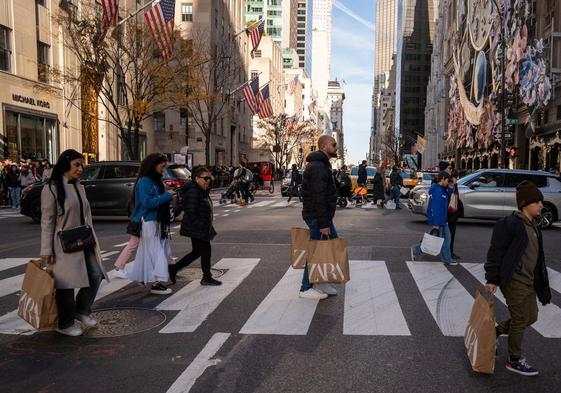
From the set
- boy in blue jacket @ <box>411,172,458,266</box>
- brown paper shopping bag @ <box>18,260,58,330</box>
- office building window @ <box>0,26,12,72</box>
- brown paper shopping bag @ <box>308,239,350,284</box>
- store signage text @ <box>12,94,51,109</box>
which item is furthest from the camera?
store signage text @ <box>12,94,51,109</box>

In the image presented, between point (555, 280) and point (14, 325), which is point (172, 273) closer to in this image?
point (14, 325)

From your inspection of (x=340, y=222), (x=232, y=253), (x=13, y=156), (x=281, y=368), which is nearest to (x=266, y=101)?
(x=13, y=156)

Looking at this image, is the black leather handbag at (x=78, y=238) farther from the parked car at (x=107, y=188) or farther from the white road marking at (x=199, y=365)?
the parked car at (x=107, y=188)

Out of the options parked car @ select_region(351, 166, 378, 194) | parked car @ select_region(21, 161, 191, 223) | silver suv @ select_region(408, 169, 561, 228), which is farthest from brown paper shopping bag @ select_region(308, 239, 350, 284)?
parked car @ select_region(351, 166, 378, 194)

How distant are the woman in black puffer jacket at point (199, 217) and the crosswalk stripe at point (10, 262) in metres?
3.13

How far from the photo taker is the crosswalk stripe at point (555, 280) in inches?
275

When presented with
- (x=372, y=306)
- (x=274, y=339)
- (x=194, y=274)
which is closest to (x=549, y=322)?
(x=372, y=306)

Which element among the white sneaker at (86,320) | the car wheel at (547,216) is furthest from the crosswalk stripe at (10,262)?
the car wheel at (547,216)

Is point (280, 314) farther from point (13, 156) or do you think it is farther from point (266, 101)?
point (266, 101)

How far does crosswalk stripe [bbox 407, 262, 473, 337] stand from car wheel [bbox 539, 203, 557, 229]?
285 inches

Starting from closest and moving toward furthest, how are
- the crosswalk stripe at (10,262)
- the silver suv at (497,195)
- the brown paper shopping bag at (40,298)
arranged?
1. the brown paper shopping bag at (40,298)
2. the crosswalk stripe at (10,262)
3. the silver suv at (497,195)

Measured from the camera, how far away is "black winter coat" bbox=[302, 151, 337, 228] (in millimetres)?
5910

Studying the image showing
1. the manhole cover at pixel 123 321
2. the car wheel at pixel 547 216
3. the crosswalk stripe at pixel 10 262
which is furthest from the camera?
the car wheel at pixel 547 216

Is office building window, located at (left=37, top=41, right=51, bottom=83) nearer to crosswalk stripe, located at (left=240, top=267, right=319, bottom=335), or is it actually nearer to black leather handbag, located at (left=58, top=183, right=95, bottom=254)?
crosswalk stripe, located at (left=240, top=267, right=319, bottom=335)
